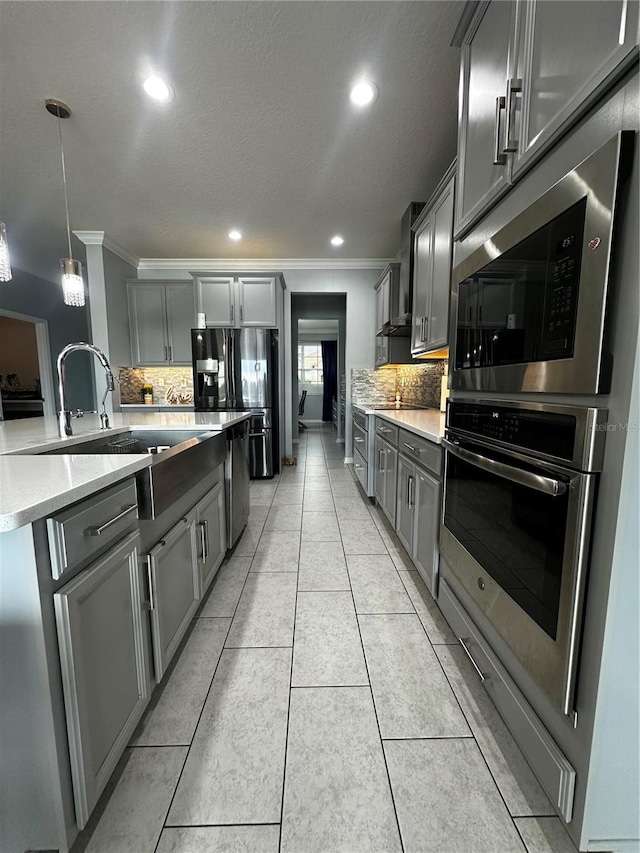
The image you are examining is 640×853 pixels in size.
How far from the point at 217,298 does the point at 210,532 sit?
3.36m

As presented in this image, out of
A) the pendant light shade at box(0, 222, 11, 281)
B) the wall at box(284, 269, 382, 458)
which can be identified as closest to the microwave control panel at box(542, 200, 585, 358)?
the pendant light shade at box(0, 222, 11, 281)

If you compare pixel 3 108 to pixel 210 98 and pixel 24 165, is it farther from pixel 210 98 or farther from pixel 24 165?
pixel 210 98

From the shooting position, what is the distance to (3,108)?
6.69ft

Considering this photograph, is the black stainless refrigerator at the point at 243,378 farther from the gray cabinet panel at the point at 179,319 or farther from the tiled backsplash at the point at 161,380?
the tiled backsplash at the point at 161,380

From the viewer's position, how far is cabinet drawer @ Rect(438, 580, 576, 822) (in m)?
0.80

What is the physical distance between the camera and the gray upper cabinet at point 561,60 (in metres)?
0.69

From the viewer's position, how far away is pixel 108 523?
0.92 meters

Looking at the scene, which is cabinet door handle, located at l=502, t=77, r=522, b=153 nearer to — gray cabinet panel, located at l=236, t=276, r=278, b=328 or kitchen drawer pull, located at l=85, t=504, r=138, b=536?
kitchen drawer pull, located at l=85, t=504, r=138, b=536

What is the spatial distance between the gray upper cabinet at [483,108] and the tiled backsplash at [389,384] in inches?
99.4

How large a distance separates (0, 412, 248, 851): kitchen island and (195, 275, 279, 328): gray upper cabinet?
3.38 m

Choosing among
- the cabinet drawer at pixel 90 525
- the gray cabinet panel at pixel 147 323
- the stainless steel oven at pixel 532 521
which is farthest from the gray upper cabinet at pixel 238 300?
the cabinet drawer at pixel 90 525

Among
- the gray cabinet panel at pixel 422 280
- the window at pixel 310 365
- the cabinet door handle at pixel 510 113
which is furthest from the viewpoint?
the window at pixel 310 365

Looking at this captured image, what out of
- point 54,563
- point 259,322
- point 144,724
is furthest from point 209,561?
point 259,322

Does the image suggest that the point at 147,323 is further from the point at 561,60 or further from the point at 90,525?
the point at 561,60
